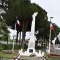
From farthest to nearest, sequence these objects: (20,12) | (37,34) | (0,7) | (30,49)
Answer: (37,34) → (20,12) → (30,49) → (0,7)

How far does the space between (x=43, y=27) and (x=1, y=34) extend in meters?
66.6

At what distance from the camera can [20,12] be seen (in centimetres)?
6856

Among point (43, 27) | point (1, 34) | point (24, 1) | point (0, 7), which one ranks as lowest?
point (1, 34)

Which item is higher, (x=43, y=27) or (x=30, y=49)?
(x=43, y=27)

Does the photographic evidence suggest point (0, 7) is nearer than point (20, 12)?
Yes

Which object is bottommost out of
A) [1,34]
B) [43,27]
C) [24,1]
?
[1,34]

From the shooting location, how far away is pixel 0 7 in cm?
1808

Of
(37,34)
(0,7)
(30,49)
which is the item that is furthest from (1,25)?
(37,34)

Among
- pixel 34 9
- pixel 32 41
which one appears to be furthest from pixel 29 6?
pixel 32 41

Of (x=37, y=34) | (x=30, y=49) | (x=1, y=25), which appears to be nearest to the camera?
(x=1, y=25)

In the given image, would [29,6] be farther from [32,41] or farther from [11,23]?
[32,41]

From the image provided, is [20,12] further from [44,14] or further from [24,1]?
[44,14]

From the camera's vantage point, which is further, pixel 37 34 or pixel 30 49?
pixel 37 34

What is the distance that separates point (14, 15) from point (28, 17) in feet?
12.6
